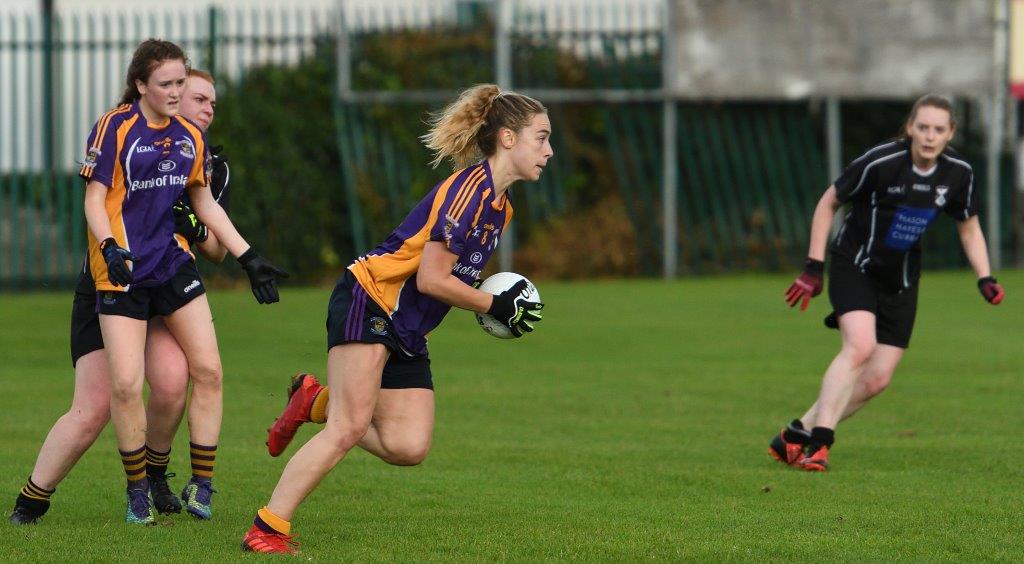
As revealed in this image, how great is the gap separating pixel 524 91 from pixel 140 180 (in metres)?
15.0

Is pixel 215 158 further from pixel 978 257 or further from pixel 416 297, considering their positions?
pixel 978 257

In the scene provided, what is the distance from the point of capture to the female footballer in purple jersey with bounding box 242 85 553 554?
19.5ft

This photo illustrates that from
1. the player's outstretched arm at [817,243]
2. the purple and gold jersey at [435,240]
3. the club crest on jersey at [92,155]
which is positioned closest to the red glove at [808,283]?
the player's outstretched arm at [817,243]

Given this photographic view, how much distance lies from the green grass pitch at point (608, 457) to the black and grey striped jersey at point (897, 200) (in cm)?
106

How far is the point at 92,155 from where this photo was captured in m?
6.43

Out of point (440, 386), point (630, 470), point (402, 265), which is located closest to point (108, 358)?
point (402, 265)

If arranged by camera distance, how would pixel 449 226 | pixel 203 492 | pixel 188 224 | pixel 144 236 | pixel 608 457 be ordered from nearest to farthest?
1. pixel 449 226
2. pixel 144 236
3. pixel 188 224
4. pixel 203 492
5. pixel 608 457

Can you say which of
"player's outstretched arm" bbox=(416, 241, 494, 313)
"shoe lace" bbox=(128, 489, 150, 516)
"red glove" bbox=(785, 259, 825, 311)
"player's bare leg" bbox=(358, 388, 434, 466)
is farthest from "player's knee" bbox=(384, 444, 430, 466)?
"red glove" bbox=(785, 259, 825, 311)

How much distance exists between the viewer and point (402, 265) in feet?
20.0

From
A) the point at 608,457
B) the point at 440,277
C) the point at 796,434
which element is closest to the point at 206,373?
the point at 440,277

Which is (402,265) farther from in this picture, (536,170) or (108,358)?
(108,358)

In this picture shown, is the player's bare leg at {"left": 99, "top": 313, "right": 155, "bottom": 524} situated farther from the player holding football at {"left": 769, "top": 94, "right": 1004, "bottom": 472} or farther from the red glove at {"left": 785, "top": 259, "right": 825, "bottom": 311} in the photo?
the red glove at {"left": 785, "top": 259, "right": 825, "bottom": 311}

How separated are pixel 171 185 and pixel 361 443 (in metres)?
1.31

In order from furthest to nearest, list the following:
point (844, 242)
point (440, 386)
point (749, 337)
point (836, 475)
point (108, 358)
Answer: point (749, 337), point (440, 386), point (844, 242), point (836, 475), point (108, 358)
